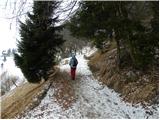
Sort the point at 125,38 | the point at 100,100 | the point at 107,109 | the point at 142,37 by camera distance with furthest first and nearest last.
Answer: the point at 125,38 → the point at 142,37 → the point at 100,100 → the point at 107,109

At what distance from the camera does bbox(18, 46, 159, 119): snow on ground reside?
1603 cm

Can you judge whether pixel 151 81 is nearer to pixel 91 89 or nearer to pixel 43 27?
pixel 91 89

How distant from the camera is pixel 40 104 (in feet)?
60.6

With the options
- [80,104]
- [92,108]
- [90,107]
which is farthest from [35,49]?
[92,108]

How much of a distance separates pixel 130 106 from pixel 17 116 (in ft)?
17.6

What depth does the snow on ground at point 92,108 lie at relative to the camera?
16031 millimetres

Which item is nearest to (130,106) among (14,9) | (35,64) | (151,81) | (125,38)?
(151,81)

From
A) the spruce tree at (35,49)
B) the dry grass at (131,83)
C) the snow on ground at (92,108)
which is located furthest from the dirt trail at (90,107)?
the spruce tree at (35,49)

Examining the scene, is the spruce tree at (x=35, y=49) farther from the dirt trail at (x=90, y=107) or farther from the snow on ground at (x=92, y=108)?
the snow on ground at (x=92, y=108)

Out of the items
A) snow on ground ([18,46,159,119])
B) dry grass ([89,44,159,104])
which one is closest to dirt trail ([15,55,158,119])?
snow on ground ([18,46,159,119])

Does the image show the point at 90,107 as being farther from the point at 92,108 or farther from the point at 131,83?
the point at 131,83

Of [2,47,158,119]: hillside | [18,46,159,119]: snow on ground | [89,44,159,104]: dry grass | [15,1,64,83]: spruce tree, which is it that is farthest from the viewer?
[15,1,64,83]: spruce tree

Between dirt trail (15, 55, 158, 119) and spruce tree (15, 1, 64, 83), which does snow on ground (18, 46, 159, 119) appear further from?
spruce tree (15, 1, 64, 83)

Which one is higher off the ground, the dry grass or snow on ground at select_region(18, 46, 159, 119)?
the dry grass
